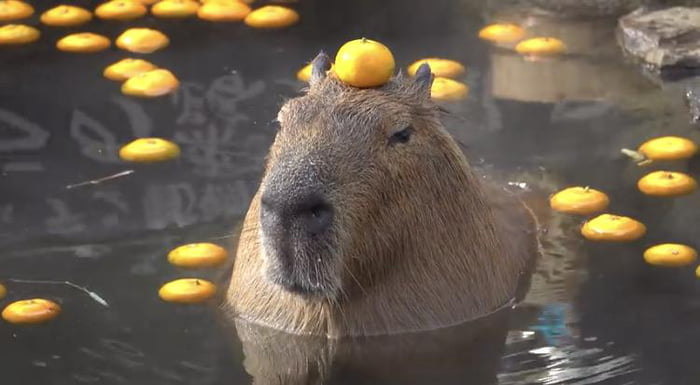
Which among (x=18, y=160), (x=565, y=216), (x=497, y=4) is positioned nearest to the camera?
(x=565, y=216)

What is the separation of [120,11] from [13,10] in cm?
63

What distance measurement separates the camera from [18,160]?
6.95 metres

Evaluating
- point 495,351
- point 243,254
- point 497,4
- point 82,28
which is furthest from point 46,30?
point 495,351

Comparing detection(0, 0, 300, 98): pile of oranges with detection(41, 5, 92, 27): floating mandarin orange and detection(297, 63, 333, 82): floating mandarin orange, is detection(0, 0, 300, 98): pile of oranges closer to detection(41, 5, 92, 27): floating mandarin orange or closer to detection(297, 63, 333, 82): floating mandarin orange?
detection(41, 5, 92, 27): floating mandarin orange

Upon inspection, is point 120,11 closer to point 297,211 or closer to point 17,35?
point 17,35

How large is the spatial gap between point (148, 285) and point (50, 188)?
1041 millimetres

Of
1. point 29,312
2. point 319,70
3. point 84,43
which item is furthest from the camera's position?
point 84,43

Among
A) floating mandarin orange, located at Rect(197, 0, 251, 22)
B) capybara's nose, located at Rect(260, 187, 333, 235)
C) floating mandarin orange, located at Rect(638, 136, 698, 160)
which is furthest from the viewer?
floating mandarin orange, located at Rect(197, 0, 251, 22)

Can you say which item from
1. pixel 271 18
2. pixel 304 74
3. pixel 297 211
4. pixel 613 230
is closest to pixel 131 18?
pixel 271 18

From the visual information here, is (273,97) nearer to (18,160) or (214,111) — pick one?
(214,111)

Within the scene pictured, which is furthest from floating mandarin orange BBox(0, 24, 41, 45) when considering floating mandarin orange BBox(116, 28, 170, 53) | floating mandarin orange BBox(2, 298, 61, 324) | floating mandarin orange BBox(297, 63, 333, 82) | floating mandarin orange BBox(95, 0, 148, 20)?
floating mandarin orange BBox(2, 298, 61, 324)

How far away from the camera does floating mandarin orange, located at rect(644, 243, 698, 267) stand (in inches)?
236

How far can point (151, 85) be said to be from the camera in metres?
7.59

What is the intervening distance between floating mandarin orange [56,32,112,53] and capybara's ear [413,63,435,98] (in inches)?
121
